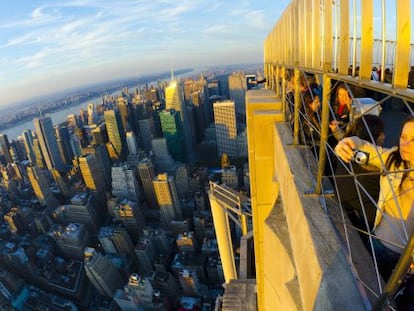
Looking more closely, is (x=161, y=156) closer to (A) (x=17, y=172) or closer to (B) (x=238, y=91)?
(B) (x=238, y=91)

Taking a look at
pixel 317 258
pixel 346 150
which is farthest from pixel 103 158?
pixel 317 258

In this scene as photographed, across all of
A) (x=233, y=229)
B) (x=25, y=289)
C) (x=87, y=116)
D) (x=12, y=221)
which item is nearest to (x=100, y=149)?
(x=12, y=221)

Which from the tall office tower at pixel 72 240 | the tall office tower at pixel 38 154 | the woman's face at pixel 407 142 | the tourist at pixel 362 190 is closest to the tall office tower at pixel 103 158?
the tall office tower at pixel 72 240

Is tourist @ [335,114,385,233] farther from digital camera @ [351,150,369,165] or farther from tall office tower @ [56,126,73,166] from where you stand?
tall office tower @ [56,126,73,166]

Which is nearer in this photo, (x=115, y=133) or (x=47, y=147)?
(x=115, y=133)

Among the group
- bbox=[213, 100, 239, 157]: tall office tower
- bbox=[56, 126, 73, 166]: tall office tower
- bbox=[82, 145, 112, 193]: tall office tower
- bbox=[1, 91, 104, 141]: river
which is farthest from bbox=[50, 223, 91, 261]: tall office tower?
bbox=[1, 91, 104, 141]: river

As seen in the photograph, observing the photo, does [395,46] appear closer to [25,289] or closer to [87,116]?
[25,289]
